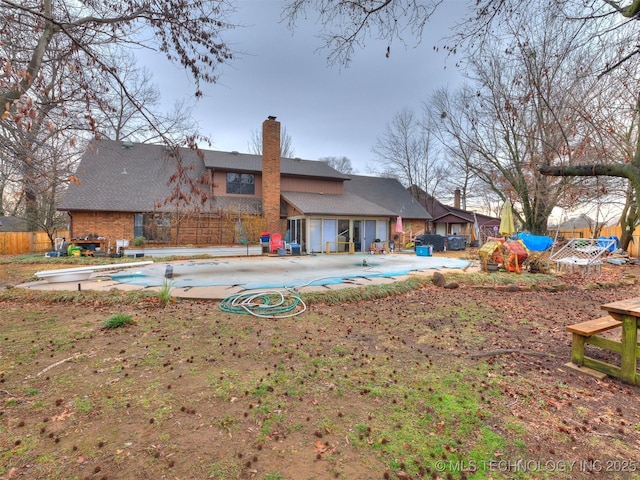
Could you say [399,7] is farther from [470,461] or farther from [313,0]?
[470,461]

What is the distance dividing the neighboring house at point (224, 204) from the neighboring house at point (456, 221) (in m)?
8.24

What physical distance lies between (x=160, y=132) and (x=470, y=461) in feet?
13.8

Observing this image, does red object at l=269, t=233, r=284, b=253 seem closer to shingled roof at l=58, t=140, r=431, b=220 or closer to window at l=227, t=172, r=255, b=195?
shingled roof at l=58, t=140, r=431, b=220

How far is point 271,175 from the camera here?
18.2 m

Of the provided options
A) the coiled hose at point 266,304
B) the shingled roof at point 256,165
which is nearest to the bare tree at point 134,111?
the coiled hose at point 266,304

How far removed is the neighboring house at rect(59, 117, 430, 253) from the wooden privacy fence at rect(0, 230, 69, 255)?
4725mm

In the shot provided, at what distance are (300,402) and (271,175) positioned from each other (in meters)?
16.6

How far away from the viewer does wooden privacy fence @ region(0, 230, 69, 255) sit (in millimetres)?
17172

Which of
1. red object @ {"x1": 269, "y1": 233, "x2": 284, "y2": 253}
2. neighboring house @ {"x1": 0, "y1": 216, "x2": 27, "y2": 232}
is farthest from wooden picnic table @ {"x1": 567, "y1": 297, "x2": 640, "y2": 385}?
neighboring house @ {"x1": 0, "y1": 216, "x2": 27, "y2": 232}

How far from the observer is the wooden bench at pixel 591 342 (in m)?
3.29

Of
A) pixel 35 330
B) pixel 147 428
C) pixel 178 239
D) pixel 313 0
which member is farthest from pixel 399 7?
pixel 178 239

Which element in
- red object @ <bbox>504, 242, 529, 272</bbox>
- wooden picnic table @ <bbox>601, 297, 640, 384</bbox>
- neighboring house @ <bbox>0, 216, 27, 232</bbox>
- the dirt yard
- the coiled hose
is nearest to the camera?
the dirt yard

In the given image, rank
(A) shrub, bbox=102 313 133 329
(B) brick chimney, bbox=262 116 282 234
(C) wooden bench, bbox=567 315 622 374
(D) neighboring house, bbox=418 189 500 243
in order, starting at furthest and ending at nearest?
(D) neighboring house, bbox=418 189 500 243, (B) brick chimney, bbox=262 116 282 234, (A) shrub, bbox=102 313 133 329, (C) wooden bench, bbox=567 315 622 374

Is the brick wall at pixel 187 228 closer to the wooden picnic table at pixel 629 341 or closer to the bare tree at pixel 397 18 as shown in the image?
the bare tree at pixel 397 18
